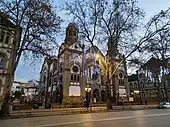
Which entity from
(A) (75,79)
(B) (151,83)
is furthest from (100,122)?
(B) (151,83)

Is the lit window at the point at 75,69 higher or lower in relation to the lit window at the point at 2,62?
higher

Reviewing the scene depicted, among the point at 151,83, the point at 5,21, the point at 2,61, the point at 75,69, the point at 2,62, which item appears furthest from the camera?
the point at 151,83

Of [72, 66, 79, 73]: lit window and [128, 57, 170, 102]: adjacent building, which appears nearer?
[128, 57, 170, 102]: adjacent building

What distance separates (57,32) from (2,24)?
5.71 metres

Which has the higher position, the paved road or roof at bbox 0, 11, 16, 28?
roof at bbox 0, 11, 16, 28

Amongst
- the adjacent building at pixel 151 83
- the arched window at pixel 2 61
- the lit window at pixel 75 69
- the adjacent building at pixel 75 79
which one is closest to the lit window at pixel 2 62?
the arched window at pixel 2 61

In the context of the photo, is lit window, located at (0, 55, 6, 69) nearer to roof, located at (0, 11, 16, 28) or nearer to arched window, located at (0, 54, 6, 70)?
arched window, located at (0, 54, 6, 70)

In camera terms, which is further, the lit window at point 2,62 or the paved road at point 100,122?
the lit window at point 2,62

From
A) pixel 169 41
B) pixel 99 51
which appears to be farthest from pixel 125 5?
pixel 169 41

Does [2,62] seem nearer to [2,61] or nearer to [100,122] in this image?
[2,61]

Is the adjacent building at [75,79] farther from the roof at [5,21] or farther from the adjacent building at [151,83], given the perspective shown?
the roof at [5,21]

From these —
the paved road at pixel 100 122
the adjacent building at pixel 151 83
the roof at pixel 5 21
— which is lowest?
the paved road at pixel 100 122

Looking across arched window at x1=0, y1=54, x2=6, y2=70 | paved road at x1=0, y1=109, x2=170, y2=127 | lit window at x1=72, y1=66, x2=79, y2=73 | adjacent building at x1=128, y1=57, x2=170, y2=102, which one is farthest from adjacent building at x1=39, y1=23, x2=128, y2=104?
paved road at x1=0, y1=109, x2=170, y2=127

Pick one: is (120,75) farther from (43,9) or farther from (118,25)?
(43,9)
